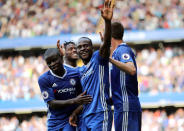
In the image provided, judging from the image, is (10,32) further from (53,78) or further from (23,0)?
(53,78)

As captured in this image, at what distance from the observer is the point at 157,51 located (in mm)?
20406

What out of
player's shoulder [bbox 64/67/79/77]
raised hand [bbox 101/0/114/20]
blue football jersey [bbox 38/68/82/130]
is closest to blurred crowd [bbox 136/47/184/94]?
player's shoulder [bbox 64/67/79/77]

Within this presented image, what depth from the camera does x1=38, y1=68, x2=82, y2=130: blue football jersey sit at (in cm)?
693

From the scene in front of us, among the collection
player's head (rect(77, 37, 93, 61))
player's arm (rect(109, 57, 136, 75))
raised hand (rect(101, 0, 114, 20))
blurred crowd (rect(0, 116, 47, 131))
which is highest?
raised hand (rect(101, 0, 114, 20))

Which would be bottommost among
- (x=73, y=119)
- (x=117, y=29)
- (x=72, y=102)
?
(x=73, y=119)

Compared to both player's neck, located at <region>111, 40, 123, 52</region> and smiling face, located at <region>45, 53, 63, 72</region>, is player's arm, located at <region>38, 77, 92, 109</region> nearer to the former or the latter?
smiling face, located at <region>45, 53, 63, 72</region>

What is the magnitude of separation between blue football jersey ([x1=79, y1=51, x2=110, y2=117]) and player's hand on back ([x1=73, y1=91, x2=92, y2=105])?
54 millimetres

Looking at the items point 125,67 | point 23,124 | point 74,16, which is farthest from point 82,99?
→ point 74,16

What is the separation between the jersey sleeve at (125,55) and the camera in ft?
20.6

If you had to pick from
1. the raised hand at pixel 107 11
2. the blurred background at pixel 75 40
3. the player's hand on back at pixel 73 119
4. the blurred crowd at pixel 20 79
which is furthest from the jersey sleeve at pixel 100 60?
the blurred crowd at pixel 20 79

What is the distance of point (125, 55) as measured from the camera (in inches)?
249

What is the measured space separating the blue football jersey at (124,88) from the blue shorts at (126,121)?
2.5 inches

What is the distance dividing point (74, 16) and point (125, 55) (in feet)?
51.4

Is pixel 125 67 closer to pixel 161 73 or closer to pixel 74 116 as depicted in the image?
pixel 74 116
